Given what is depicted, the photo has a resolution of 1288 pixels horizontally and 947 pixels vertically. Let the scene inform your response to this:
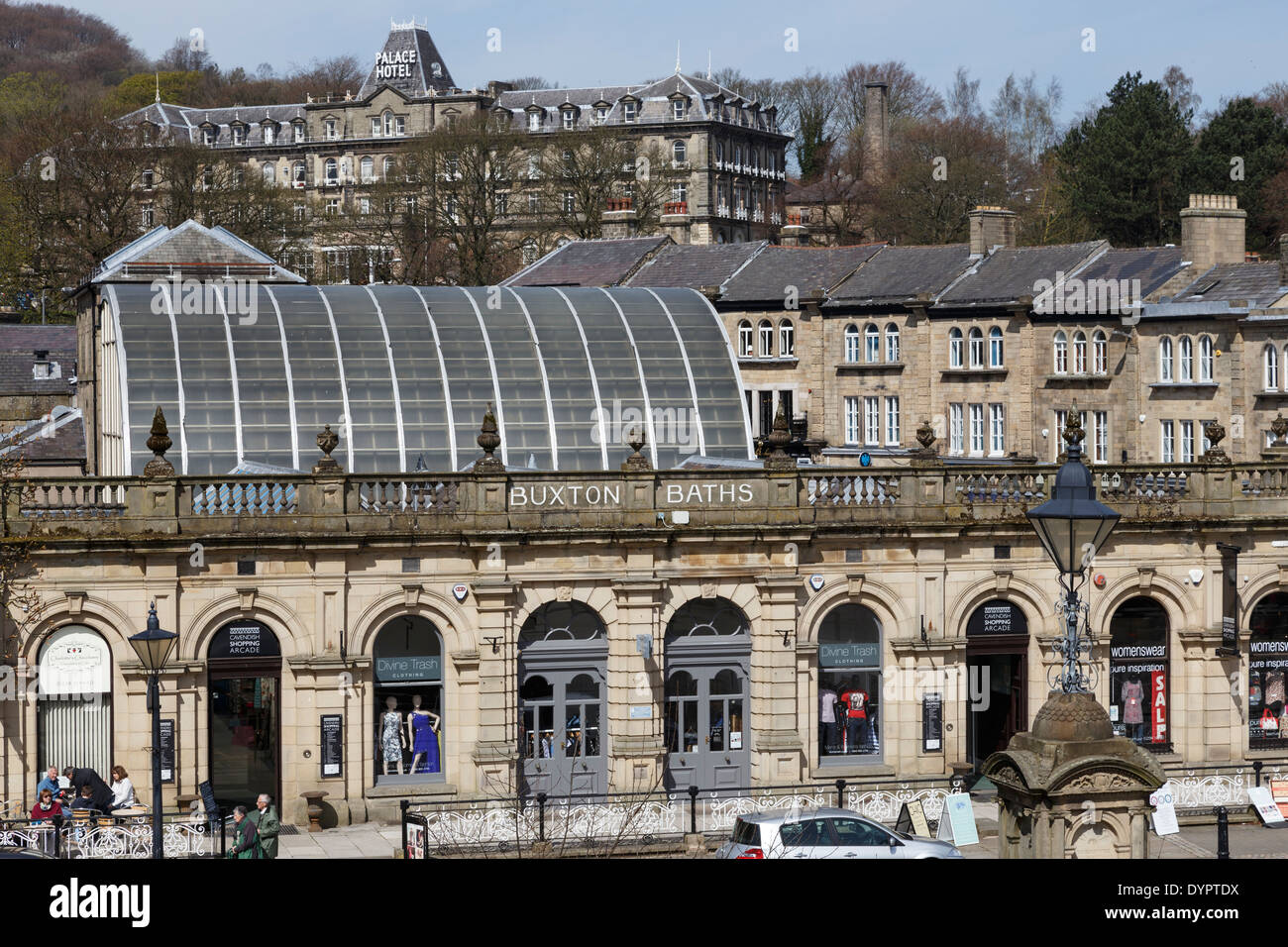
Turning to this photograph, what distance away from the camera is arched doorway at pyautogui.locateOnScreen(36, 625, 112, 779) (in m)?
35.4

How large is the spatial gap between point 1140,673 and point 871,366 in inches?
1860

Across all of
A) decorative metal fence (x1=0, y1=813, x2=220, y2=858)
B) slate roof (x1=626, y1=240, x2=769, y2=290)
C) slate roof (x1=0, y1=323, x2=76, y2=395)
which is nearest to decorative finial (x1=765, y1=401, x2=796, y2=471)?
decorative metal fence (x1=0, y1=813, x2=220, y2=858)

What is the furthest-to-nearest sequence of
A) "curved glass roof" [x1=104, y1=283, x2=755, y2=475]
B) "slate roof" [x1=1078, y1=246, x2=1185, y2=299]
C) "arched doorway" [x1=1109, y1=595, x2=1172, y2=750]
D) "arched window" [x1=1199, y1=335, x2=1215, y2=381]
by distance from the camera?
"slate roof" [x1=1078, y1=246, x2=1185, y2=299], "arched window" [x1=1199, y1=335, x2=1215, y2=381], "curved glass roof" [x1=104, y1=283, x2=755, y2=475], "arched doorway" [x1=1109, y1=595, x2=1172, y2=750]

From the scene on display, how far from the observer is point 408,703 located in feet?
123

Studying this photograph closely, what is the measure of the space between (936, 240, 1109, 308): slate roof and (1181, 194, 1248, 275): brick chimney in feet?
17.5

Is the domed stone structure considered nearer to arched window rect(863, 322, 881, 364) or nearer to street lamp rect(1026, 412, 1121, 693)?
street lamp rect(1026, 412, 1121, 693)

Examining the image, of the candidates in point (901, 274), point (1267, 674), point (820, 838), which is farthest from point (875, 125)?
point (820, 838)

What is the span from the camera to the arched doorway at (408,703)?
37.2 metres

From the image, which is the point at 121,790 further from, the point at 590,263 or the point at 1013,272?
the point at 590,263
